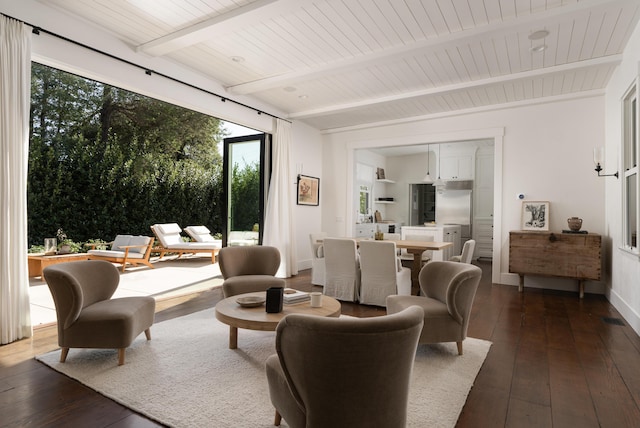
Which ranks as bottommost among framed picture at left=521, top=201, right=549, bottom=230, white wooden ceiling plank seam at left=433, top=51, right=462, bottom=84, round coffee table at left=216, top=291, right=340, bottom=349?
round coffee table at left=216, top=291, right=340, bottom=349

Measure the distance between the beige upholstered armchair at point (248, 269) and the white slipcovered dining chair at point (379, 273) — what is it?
1.10m

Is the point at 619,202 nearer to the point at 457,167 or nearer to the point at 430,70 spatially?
the point at 430,70

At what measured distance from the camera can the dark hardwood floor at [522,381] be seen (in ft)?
6.38

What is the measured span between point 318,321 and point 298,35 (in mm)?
3292

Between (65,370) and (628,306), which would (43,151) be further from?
(628,306)

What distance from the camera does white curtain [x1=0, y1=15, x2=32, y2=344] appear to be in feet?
9.65

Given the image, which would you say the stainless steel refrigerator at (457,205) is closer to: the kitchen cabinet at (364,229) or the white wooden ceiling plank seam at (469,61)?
the kitchen cabinet at (364,229)

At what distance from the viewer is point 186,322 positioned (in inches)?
142

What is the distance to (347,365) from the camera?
51.7 inches

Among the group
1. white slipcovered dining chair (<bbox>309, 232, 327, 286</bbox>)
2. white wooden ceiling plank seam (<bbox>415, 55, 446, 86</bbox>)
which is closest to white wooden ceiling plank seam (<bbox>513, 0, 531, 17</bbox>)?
white wooden ceiling plank seam (<bbox>415, 55, 446, 86</bbox>)

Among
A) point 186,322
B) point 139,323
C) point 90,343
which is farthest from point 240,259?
point 90,343

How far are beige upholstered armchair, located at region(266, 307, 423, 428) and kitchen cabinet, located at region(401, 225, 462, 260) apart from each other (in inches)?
217

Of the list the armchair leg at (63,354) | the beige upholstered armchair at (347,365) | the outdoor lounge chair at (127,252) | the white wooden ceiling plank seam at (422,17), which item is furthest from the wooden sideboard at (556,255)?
the outdoor lounge chair at (127,252)

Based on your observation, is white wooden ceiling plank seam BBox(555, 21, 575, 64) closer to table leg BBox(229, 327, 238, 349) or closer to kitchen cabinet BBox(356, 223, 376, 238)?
table leg BBox(229, 327, 238, 349)
